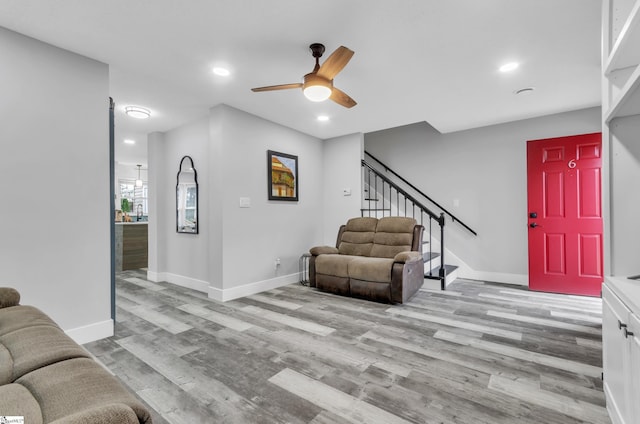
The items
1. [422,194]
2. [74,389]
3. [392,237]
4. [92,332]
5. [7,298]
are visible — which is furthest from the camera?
[422,194]

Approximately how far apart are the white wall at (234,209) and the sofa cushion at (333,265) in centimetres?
74

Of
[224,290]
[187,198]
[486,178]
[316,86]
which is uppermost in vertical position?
[316,86]

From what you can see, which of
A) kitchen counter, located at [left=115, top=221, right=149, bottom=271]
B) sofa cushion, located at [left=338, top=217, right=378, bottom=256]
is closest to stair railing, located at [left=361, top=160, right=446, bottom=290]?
sofa cushion, located at [left=338, top=217, right=378, bottom=256]

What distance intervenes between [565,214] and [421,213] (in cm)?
186

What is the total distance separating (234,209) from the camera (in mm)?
3832

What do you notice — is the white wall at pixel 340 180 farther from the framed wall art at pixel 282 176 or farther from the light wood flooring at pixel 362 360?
the light wood flooring at pixel 362 360

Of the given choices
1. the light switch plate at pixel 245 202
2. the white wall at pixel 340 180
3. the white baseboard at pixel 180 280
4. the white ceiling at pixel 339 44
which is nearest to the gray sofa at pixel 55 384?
the white ceiling at pixel 339 44

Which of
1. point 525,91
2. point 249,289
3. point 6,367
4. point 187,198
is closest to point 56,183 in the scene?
point 6,367

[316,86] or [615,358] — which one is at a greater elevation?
[316,86]

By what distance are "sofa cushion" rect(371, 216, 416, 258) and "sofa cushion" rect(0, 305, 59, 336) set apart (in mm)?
3394

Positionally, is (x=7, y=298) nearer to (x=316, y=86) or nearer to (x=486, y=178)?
(x=316, y=86)

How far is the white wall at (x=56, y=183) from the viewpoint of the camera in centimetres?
220

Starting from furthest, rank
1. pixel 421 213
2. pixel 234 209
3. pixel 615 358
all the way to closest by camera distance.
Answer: pixel 421 213
pixel 234 209
pixel 615 358

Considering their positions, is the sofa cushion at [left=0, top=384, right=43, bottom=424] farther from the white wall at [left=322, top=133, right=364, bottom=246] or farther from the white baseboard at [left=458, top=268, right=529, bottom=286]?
the white baseboard at [left=458, top=268, right=529, bottom=286]
